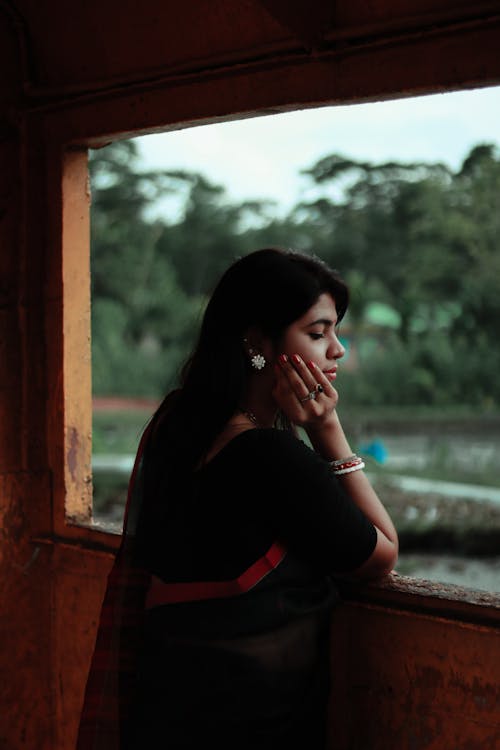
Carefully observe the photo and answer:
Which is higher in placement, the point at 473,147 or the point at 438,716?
the point at 473,147

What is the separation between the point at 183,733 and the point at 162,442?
621 millimetres

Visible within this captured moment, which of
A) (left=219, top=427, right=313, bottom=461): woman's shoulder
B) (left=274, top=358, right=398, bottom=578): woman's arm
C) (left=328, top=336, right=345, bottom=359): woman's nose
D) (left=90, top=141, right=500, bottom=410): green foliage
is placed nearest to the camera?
(left=219, top=427, right=313, bottom=461): woman's shoulder

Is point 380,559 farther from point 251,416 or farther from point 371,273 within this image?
point 371,273

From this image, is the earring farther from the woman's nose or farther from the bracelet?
the bracelet

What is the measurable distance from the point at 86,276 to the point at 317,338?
1.28 meters

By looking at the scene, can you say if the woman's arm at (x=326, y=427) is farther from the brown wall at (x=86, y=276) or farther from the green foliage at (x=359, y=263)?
the green foliage at (x=359, y=263)

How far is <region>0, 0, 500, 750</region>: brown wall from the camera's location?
2.02 metres

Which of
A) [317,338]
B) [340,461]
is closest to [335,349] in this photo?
[317,338]

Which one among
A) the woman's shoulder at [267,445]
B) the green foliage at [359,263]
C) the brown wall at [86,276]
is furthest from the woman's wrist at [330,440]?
the green foliage at [359,263]

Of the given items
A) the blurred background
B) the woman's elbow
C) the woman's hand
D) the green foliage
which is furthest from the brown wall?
the green foliage

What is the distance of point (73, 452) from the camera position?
291 centimetres

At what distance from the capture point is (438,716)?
205 centimetres

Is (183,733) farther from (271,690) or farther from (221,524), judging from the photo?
(221,524)

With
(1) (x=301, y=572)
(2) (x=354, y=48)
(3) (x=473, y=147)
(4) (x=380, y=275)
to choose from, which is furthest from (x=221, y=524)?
(4) (x=380, y=275)
